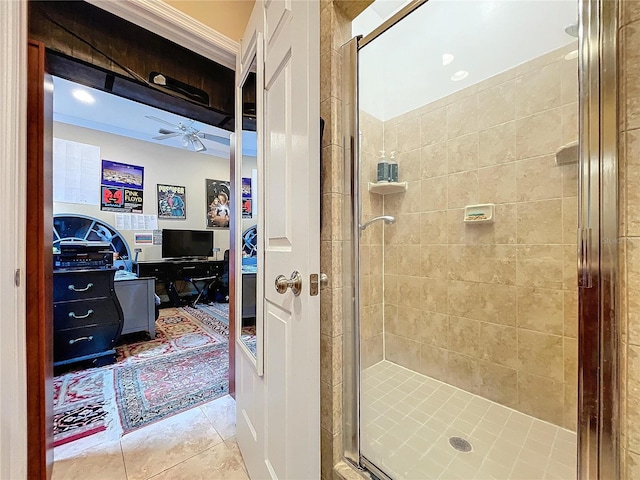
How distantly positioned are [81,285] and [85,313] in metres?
0.25

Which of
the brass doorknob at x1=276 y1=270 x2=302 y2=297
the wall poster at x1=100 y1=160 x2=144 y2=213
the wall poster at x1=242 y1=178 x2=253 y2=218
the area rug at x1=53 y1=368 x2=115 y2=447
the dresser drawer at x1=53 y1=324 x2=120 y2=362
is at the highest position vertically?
the wall poster at x1=100 y1=160 x2=144 y2=213

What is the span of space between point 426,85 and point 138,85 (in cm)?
191

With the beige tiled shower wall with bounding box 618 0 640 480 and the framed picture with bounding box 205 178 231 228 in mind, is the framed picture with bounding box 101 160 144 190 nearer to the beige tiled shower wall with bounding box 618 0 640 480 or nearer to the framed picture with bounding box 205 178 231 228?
the framed picture with bounding box 205 178 231 228

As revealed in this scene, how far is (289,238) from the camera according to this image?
2.61 feet

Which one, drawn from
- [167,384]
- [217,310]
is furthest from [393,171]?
[217,310]

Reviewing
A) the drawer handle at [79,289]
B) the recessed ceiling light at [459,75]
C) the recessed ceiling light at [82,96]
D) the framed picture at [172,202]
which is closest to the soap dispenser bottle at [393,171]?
the recessed ceiling light at [459,75]

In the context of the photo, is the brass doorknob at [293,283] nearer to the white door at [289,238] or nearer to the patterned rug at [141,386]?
the white door at [289,238]

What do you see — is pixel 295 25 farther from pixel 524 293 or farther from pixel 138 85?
pixel 524 293

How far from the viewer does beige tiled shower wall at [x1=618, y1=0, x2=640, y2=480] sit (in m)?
0.45

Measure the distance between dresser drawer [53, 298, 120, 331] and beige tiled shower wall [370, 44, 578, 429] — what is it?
2.48 m

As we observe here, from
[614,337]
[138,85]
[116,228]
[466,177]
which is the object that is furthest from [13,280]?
[116,228]

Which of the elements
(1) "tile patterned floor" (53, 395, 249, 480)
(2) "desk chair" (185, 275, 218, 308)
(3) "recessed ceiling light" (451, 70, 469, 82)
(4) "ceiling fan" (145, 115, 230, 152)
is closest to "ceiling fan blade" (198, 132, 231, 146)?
(4) "ceiling fan" (145, 115, 230, 152)

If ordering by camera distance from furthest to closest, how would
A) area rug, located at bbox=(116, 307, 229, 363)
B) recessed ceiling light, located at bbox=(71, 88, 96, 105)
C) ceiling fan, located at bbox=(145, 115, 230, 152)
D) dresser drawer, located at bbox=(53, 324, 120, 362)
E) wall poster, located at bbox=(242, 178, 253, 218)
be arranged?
ceiling fan, located at bbox=(145, 115, 230, 152) → recessed ceiling light, located at bbox=(71, 88, 96, 105) → area rug, located at bbox=(116, 307, 229, 363) → dresser drawer, located at bbox=(53, 324, 120, 362) → wall poster, located at bbox=(242, 178, 253, 218)

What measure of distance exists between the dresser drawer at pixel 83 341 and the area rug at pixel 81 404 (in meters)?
0.16
